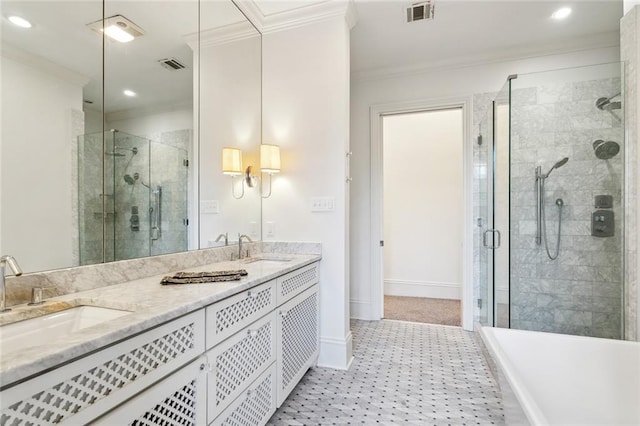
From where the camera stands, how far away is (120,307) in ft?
3.67

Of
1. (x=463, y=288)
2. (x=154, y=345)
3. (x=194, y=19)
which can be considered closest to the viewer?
(x=154, y=345)

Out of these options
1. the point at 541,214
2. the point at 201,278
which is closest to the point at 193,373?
the point at 201,278

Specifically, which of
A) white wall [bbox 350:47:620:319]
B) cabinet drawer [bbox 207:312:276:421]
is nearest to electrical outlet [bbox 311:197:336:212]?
cabinet drawer [bbox 207:312:276:421]

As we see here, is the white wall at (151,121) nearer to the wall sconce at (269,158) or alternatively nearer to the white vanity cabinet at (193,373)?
the wall sconce at (269,158)

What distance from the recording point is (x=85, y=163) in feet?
4.42

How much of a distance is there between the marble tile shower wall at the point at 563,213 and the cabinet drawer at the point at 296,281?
69.8 inches

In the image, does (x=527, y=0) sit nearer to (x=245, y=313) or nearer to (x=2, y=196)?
(x=245, y=313)

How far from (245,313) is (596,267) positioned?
279 cm

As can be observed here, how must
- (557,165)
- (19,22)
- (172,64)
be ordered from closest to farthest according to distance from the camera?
1. (19,22)
2. (172,64)
3. (557,165)

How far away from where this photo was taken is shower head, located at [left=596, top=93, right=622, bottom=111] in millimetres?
2065

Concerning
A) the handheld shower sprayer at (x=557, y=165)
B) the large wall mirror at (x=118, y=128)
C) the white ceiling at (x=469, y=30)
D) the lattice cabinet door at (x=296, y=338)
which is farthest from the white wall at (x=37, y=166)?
the handheld shower sprayer at (x=557, y=165)

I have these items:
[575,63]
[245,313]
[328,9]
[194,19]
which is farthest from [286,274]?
[575,63]

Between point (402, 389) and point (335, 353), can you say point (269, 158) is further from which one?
point (402, 389)

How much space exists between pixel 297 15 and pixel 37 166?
2.17 metres
